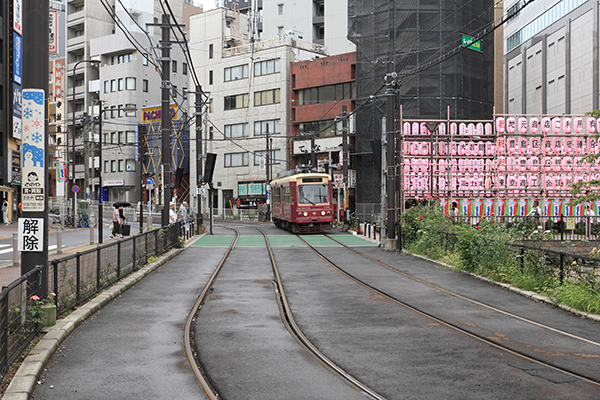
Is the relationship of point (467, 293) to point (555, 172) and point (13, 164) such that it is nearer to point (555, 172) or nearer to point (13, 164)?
point (555, 172)

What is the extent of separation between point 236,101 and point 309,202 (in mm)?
39004

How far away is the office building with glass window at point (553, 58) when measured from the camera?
4678 cm

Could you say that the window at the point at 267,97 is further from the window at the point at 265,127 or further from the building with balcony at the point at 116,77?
the building with balcony at the point at 116,77

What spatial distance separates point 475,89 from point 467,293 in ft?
124

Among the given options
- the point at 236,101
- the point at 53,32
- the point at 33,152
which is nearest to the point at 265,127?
the point at 236,101

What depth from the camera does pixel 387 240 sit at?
24.7 meters

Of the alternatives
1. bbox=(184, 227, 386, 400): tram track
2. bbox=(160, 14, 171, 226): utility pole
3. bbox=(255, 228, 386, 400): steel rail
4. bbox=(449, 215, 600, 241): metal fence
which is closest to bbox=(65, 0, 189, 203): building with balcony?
bbox=(160, 14, 171, 226): utility pole

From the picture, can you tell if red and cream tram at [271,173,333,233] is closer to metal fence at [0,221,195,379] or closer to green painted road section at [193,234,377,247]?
green painted road section at [193,234,377,247]

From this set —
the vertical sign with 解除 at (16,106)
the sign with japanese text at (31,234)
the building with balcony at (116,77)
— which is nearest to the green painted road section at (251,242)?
the sign with japanese text at (31,234)

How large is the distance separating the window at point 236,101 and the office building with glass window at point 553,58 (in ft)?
95.9

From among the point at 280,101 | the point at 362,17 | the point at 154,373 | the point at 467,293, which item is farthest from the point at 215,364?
the point at 280,101

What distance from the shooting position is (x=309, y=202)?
34.7 meters

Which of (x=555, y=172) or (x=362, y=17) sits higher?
(x=362, y=17)

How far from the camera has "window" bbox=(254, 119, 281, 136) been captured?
67000 mm
